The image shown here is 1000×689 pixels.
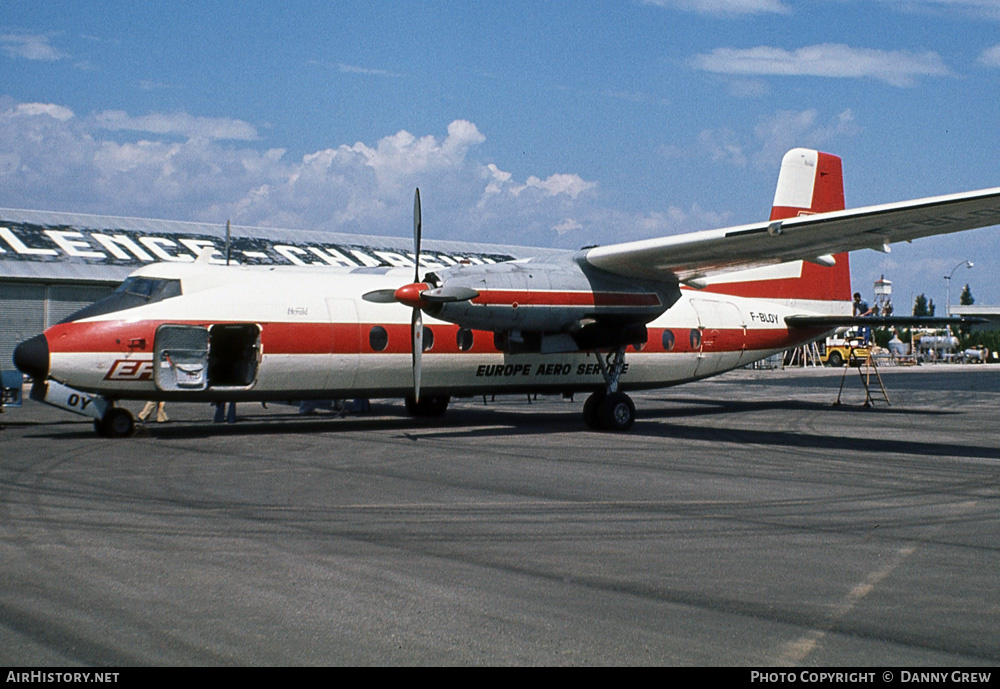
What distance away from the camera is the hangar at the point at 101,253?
32.9 m

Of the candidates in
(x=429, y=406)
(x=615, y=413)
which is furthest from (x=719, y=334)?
(x=429, y=406)

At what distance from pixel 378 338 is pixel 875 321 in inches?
443

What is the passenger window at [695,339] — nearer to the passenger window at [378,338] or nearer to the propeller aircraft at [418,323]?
the propeller aircraft at [418,323]

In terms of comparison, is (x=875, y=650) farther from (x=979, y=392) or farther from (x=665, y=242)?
(x=979, y=392)

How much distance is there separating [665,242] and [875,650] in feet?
40.0

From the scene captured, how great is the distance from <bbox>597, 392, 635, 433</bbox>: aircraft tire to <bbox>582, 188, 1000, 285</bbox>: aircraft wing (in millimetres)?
2482

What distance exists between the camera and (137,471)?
39.1ft

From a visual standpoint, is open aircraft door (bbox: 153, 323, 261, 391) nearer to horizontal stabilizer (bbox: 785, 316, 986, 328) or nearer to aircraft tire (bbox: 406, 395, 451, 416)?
aircraft tire (bbox: 406, 395, 451, 416)

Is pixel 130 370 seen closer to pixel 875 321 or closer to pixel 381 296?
pixel 381 296

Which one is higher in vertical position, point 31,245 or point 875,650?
point 31,245

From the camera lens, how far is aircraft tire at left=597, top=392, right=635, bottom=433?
1809cm

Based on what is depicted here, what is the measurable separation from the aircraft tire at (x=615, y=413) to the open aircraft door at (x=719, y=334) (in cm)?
392

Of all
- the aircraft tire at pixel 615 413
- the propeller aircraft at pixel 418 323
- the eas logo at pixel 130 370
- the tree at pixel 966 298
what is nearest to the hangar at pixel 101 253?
the propeller aircraft at pixel 418 323
